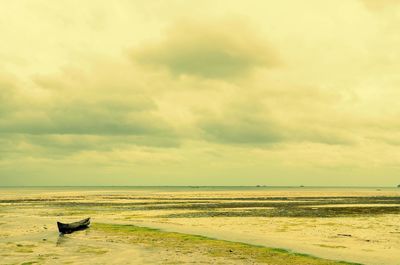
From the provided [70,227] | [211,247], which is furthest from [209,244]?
[70,227]

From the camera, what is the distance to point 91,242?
33.0 meters

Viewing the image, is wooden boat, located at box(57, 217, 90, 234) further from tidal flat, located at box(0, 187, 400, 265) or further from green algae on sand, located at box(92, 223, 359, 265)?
green algae on sand, located at box(92, 223, 359, 265)

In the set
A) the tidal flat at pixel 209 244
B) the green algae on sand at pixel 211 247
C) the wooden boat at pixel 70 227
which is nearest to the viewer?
the green algae on sand at pixel 211 247

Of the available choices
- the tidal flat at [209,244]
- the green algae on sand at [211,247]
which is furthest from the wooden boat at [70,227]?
the green algae on sand at [211,247]

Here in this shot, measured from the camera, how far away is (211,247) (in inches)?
1167

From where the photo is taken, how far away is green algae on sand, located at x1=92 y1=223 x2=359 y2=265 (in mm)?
24469

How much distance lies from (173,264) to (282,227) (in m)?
21.3

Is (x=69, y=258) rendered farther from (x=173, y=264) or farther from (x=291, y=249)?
(x=291, y=249)

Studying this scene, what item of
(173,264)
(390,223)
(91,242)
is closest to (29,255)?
(91,242)

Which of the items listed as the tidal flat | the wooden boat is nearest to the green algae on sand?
the tidal flat

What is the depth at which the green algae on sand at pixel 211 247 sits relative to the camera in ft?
80.3

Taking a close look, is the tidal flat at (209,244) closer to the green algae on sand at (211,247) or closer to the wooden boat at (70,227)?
the green algae on sand at (211,247)

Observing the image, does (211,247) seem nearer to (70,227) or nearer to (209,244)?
(209,244)

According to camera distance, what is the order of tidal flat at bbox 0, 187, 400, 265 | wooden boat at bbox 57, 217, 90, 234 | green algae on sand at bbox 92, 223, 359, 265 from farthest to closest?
wooden boat at bbox 57, 217, 90, 234
tidal flat at bbox 0, 187, 400, 265
green algae on sand at bbox 92, 223, 359, 265
